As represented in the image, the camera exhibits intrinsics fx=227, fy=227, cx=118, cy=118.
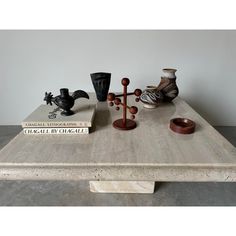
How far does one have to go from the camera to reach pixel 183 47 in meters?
1.83

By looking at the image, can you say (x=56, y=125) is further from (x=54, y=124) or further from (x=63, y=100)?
(x=63, y=100)

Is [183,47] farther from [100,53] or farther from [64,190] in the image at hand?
[64,190]

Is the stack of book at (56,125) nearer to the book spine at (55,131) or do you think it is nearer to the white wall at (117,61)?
the book spine at (55,131)

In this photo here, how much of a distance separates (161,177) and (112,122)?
368 millimetres

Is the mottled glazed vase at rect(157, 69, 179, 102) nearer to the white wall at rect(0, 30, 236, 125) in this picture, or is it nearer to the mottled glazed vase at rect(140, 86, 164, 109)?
the mottled glazed vase at rect(140, 86, 164, 109)

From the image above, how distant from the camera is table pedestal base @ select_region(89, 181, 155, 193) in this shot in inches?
44.4

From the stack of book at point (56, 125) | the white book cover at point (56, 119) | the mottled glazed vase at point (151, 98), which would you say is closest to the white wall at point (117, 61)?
the mottled glazed vase at point (151, 98)

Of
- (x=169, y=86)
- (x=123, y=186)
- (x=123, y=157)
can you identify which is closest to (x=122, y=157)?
(x=123, y=157)

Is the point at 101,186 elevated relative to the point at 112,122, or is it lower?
lower

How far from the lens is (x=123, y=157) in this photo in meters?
0.71

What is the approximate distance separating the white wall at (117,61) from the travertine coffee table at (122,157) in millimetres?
1070

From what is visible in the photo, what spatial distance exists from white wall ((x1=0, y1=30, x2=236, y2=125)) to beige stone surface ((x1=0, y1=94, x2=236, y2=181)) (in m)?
1.09

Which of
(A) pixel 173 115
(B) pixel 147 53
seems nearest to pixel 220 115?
(B) pixel 147 53

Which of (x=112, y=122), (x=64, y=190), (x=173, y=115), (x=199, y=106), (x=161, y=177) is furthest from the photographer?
(x=199, y=106)
